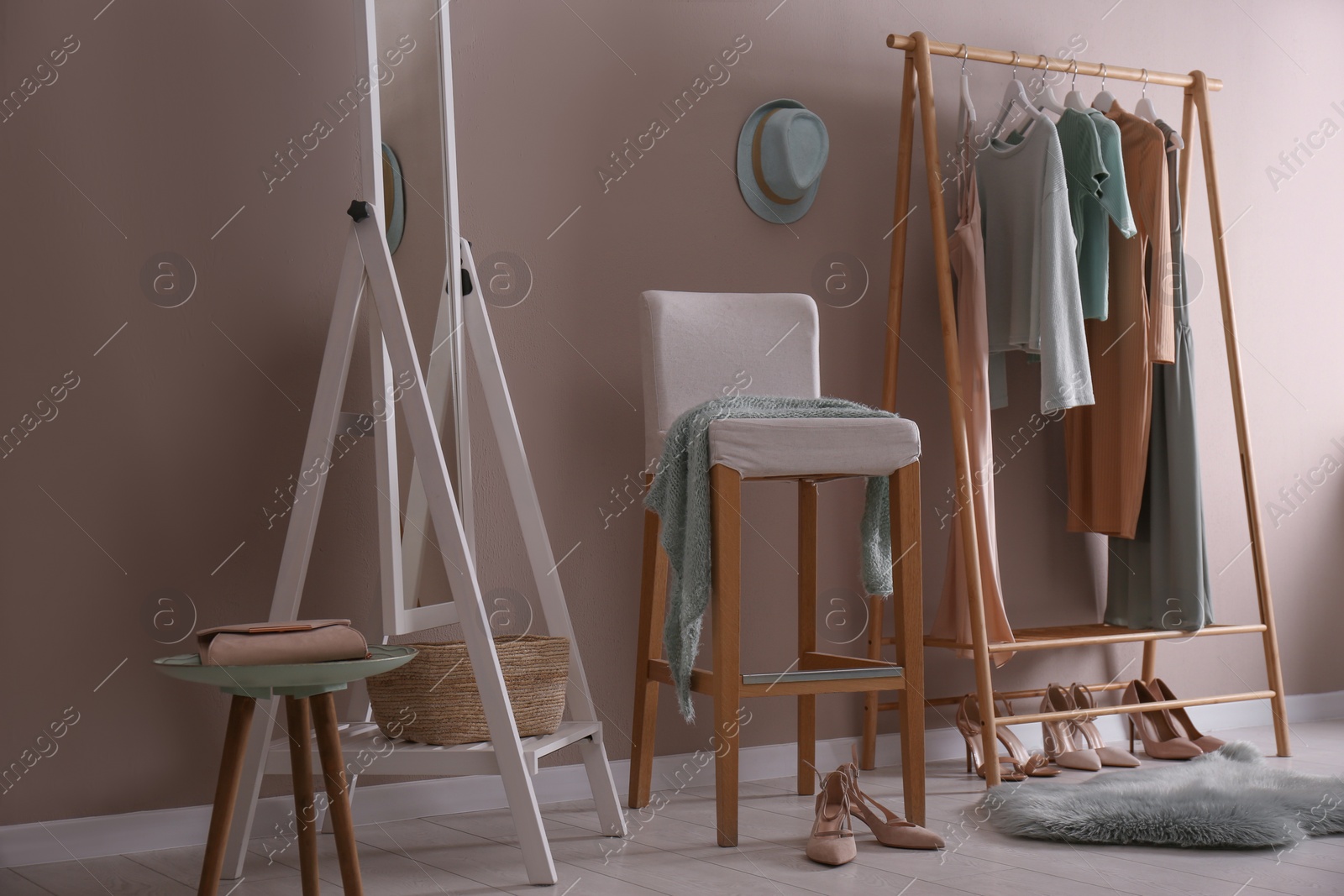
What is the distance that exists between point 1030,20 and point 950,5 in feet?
0.83

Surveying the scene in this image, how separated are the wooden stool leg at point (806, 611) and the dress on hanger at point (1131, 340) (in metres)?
0.83

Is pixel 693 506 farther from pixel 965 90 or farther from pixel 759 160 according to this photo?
pixel 965 90

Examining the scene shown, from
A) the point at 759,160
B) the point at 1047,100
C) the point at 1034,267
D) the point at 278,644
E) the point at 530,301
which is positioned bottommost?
the point at 278,644

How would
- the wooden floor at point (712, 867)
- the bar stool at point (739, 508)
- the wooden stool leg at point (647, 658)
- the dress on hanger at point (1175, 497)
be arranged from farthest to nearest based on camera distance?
1. the dress on hanger at point (1175, 497)
2. the wooden stool leg at point (647, 658)
3. the bar stool at point (739, 508)
4. the wooden floor at point (712, 867)

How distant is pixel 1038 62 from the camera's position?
267 cm

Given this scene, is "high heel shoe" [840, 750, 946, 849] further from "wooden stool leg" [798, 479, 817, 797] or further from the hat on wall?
the hat on wall

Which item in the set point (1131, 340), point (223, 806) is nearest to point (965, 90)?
point (1131, 340)

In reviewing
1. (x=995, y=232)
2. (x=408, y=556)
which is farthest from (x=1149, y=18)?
(x=408, y=556)

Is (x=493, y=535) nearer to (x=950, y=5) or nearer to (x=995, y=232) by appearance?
(x=995, y=232)

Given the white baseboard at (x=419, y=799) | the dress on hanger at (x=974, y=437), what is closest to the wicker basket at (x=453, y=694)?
the white baseboard at (x=419, y=799)

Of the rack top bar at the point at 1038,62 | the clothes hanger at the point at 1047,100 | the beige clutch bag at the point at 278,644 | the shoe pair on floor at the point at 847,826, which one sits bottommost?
the shoe pair on floor at the point at 847,826

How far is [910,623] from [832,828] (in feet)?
1.20

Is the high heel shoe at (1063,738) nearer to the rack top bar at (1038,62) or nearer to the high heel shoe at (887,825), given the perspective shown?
the high heel shoe at (887,825)

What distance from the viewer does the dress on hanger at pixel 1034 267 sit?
8.08ft
